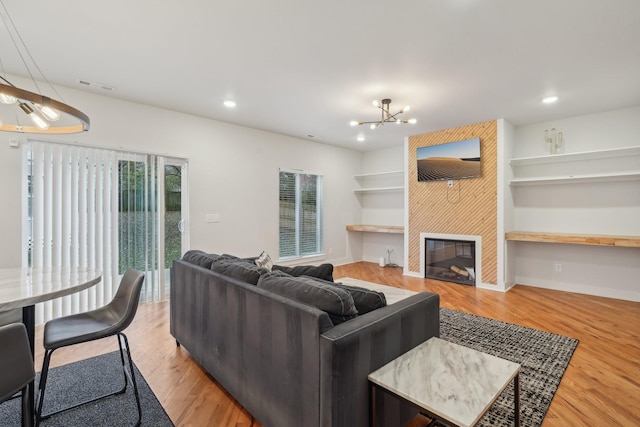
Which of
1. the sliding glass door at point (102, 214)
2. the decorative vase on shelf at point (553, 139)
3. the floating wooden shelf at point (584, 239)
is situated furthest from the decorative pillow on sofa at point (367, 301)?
the decorative vase on shelf at point (553, 139)

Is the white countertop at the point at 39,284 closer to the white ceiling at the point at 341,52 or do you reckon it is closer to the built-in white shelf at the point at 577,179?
the white ceiling at the point at 341,52

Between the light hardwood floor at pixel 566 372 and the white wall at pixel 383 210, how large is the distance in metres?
2.34

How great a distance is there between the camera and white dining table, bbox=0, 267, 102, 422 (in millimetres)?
1479

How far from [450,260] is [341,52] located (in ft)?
13.5

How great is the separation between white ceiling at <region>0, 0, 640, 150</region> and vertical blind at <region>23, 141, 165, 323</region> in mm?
662

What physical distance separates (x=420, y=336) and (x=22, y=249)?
4104 millimetres

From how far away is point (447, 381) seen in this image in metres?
1.37

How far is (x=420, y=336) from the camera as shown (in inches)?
70.8

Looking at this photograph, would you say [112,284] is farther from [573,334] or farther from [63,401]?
[573,334]

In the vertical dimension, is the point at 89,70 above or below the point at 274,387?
above

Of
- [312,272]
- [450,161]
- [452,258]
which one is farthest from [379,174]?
[312,272]

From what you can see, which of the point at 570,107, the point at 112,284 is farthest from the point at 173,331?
the point at 570,107

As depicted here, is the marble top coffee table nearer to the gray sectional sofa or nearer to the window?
the gray sectional sofa

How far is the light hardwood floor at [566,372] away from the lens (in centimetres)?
190
